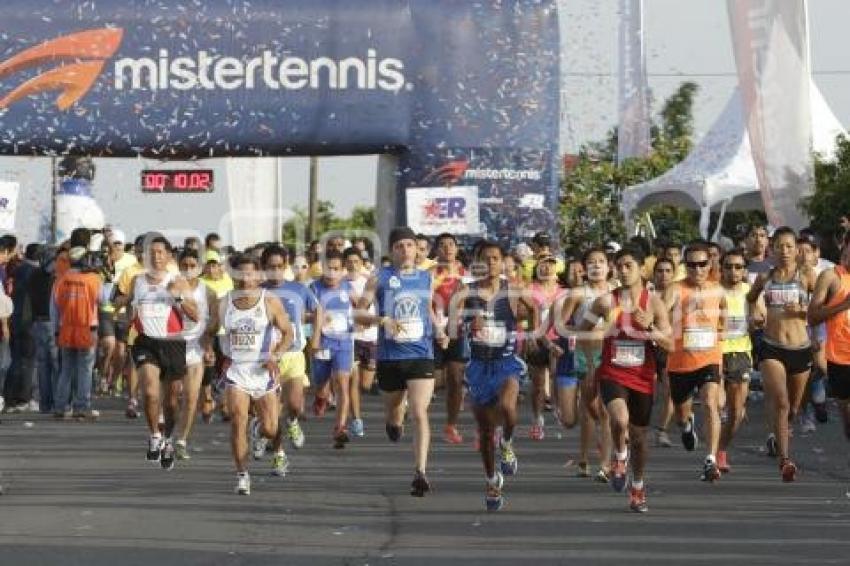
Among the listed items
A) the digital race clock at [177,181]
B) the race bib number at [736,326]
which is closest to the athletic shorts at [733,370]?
the race bib number at [736,326]

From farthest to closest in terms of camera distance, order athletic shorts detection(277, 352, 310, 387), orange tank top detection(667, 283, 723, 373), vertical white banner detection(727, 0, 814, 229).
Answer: vertical white banner detection(727, 0, 814, 229), athletic shorts detection(277, 352, 310, 387), orange tank top detection(667, 283, 723, 373)

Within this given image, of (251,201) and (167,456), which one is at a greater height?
(251,201)

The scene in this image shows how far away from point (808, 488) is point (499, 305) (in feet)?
7.93

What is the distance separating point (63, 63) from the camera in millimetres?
28562

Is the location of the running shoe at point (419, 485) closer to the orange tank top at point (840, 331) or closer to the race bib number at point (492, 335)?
the race bib number at point (492, 335)

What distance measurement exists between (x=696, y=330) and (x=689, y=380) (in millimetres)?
360

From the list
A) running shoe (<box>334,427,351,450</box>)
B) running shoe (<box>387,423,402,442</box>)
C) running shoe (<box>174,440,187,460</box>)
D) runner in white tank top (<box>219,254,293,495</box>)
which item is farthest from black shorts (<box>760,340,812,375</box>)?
running shoe (<box>174,440,187,460</box>)

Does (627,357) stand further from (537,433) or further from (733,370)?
(537,433)

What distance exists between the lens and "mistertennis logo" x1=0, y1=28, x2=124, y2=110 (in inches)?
1126

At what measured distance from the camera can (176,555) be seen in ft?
36.6

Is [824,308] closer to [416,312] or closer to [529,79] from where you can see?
[416,312]

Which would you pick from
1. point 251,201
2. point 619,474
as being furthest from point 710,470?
point 251,201

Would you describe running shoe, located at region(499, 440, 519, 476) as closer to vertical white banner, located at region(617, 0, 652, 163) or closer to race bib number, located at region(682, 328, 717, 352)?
race bib number, located at region(682, 328, 717, 352)

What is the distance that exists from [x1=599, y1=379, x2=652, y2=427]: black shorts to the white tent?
56.4ft
